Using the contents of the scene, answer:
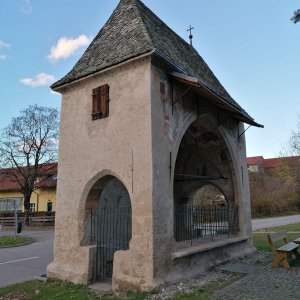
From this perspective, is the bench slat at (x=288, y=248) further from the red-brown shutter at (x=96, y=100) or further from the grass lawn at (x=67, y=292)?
the red-brown shutter at (x=96, y=100)

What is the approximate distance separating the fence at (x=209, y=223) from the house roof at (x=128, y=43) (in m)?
3.30

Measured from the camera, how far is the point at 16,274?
10.8 meters

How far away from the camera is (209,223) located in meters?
12.2

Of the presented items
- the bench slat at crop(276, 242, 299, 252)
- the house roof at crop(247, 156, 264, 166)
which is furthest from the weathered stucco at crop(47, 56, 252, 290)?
the house roof at crop(247, 156, 264, 166)

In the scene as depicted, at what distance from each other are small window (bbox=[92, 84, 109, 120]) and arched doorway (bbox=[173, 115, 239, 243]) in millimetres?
3155

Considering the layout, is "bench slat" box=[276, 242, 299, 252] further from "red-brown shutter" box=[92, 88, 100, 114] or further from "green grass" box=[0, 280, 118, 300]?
"red-brown shutter" box=[92, 88, 100, 114]

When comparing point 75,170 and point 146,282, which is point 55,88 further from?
point 146,282

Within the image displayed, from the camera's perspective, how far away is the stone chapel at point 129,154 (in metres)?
8.04

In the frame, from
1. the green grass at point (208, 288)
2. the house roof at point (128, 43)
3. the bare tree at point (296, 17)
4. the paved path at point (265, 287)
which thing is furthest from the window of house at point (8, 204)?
the bare tree at point (296, 17)

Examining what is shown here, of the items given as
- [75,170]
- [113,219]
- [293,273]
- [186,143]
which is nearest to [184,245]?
[113,219]

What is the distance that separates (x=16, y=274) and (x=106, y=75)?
653 cm

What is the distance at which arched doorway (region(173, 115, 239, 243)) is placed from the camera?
11.9 metres

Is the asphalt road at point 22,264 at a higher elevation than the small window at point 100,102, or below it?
below

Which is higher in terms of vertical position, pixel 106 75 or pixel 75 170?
pixel 106 75
